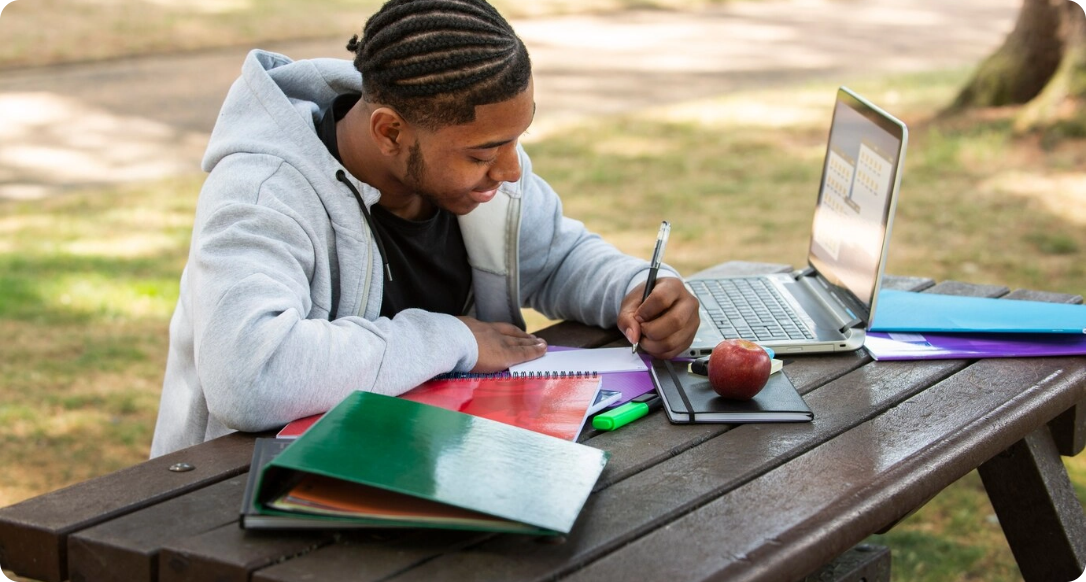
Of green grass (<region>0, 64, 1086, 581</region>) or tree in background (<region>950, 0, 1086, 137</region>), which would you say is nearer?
green grass (<region>0, 64, 1086, 581</region>)

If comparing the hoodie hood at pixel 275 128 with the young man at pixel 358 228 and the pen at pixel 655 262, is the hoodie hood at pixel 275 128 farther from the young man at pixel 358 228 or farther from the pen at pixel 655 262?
the pen at pixel 655 262

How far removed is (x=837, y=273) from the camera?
2555 millimetres

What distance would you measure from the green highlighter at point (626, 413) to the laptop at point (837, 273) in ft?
0.88

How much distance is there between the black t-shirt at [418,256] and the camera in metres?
2.39

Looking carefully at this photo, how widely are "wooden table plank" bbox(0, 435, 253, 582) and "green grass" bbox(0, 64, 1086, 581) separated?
1901mm

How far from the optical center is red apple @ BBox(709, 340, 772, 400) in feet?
6.45

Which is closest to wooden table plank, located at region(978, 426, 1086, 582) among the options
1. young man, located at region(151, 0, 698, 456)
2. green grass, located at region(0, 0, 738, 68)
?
young man, located at region(151, 0, 698, 456)

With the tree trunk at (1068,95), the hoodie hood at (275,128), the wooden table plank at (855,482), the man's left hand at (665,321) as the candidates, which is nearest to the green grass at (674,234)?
the tree trunk at (1068,95)

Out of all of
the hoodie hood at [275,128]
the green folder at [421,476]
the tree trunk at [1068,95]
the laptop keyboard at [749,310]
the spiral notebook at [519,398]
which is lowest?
the tree trunk at [1068,95]

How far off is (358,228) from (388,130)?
0.64ft

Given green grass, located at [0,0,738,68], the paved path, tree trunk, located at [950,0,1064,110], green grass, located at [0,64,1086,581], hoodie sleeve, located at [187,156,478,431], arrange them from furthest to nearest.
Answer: green grass, located at [0,0,738,68] → the paved path → tree trunk, located at [950,0,1064,110] → green grass, located at [0,64,1086,581] → hoodie sleeve, located at [187,156,478,431]

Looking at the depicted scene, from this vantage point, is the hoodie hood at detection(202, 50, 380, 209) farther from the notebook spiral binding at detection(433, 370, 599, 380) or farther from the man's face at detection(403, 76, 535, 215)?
the notebook spiral binding at detection(433, 370, 599, 380)

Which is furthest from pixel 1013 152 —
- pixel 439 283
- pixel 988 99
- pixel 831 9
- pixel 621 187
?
pixel 831 9

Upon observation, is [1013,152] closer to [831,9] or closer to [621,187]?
[621,187]
